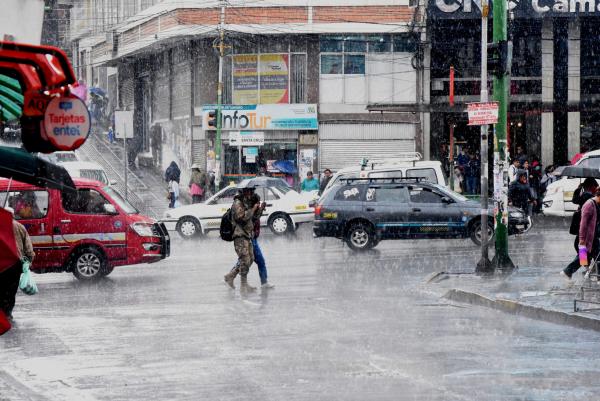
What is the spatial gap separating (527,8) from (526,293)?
24.5m

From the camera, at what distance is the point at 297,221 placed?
30.3 m

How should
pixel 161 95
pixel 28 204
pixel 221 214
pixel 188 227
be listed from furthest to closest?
pixel 161 95, pixel 188 227, pixel 221 214, pixel 28 204

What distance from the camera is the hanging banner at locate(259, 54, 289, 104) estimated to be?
41562mm

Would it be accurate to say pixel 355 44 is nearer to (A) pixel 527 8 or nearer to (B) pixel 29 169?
(A) pixel 527 8

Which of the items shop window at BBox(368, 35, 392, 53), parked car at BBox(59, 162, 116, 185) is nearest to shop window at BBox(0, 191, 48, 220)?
parked car at BBox(59, 162, 116, 185)

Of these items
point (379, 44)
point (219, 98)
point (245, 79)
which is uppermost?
point (379, 44)

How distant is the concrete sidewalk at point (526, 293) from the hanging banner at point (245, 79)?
2284cm

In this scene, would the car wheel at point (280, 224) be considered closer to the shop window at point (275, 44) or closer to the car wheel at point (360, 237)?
the car wheel at point (360, 237)

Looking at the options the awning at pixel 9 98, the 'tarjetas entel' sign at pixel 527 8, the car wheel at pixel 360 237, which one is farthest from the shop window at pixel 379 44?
the awning at pixel 9 98

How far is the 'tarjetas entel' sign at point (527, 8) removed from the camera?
38.9m

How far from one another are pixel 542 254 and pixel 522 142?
1967 centimetres

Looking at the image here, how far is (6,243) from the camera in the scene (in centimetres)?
675

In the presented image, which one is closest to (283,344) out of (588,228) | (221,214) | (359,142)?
(588,228)

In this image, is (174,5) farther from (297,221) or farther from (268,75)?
(297,221)
